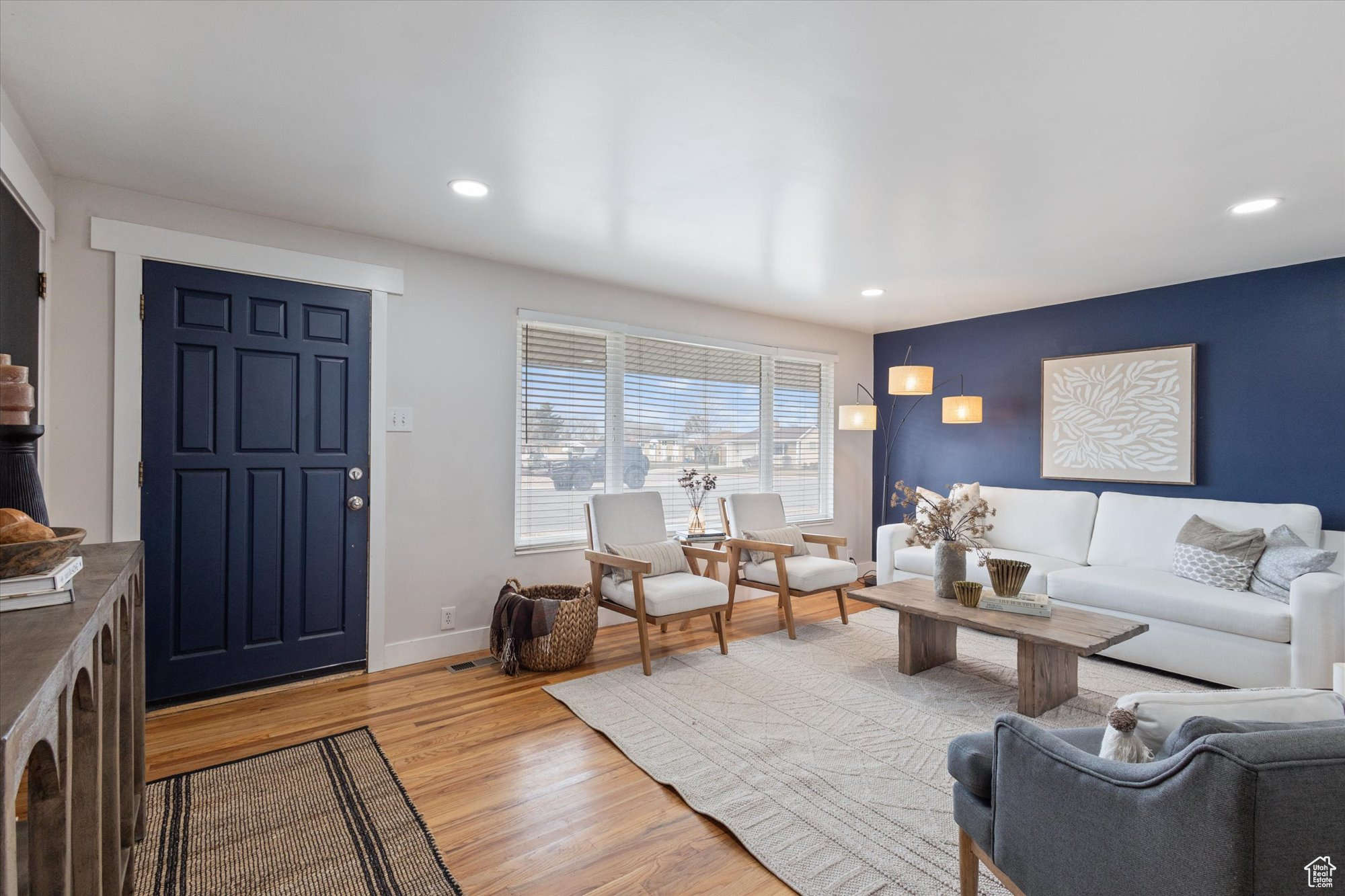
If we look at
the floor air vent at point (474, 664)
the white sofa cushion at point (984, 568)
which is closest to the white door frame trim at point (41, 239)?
the floor air vent at point (474, 664)

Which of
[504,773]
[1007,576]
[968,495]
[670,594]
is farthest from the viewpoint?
[968,495]

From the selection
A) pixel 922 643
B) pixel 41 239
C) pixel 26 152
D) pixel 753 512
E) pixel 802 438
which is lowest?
pixel 922 643

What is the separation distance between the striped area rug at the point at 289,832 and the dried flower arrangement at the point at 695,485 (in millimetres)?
2707

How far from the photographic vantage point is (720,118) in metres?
2.12

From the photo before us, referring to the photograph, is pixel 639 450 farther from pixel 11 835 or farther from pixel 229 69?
pixel 11 835

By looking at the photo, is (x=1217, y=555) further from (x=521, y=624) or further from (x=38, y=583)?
(x=38, y=583)

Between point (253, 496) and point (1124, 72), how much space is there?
12.6 feet

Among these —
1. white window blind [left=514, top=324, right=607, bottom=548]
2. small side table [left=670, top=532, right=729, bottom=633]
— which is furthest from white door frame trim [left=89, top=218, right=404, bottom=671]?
small side table [left=670, top=532, right=729, bottom=633]

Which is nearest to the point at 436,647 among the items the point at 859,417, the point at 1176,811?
the point at 1176,811

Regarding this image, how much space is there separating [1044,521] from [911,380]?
1407mm

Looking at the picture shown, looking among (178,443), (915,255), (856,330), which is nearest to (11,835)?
(178,443)

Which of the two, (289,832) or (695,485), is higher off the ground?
(695,485)

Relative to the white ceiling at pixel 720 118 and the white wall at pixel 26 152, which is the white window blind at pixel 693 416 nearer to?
the white ceiling at pixel 720 118

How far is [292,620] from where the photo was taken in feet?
10.4
